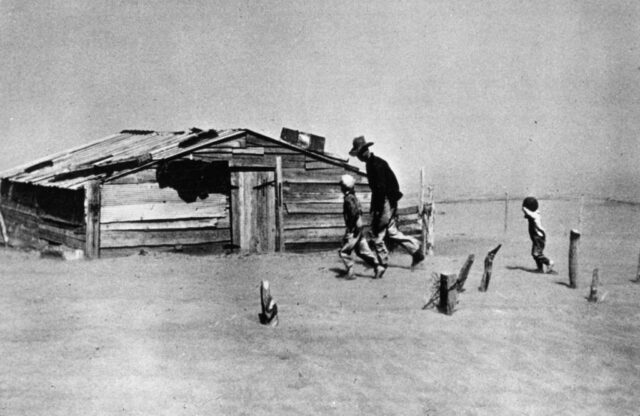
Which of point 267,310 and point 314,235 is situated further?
point 314,235

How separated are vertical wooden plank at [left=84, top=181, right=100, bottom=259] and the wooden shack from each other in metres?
0.02

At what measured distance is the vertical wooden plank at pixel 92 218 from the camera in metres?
13.4

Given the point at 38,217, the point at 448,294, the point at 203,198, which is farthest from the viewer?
the point at 38,217

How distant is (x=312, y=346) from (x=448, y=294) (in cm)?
230

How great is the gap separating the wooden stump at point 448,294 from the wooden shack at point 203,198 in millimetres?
7438

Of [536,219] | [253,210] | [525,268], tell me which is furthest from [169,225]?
[536,219]

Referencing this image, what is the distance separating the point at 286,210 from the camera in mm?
15273

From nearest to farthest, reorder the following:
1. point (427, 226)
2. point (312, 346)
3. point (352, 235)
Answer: point (312, 346) < point (352, 235) < point (427, 226)

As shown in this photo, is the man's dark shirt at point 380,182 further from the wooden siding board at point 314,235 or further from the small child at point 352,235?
the wooden siding board at point 314,235

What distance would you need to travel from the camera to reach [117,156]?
53.7 feet

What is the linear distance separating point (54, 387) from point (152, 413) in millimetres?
1060

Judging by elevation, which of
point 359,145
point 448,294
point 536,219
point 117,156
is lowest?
point 448,294

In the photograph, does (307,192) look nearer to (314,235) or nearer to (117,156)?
(314,235)

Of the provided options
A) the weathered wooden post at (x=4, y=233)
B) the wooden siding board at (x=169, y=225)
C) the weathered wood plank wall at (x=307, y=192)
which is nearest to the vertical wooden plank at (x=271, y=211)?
the weathered wood plank wall at (x=307, y=192)
